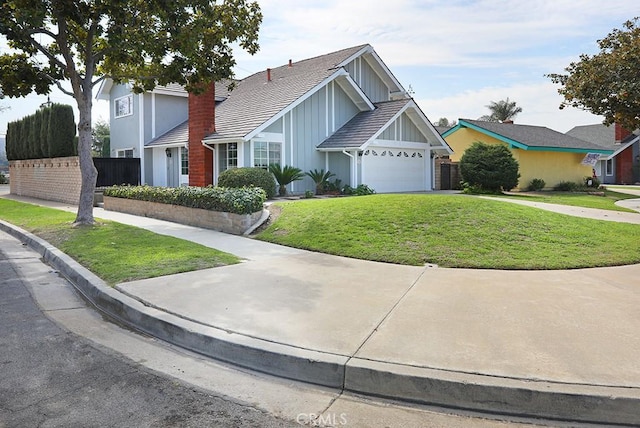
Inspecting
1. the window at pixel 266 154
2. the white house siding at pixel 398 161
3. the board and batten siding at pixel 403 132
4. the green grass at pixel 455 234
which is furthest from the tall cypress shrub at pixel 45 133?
the green grass at pixel 455 234

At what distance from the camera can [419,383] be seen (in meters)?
3.85

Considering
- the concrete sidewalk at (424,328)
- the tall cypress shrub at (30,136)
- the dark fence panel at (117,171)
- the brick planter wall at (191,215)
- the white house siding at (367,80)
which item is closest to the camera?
the concrete sidewalk at (424,328)

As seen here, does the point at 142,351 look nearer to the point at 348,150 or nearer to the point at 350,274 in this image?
the point at 350,274

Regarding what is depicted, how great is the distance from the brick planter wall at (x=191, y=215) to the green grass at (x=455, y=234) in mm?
683

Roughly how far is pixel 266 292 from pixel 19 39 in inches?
422

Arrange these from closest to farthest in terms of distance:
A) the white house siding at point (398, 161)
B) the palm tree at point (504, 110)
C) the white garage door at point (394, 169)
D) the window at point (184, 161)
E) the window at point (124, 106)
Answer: the white garage door at point (394, 169)
the white house siding at point (398, 161)
the window at point (184, 161)
the window at point (124, 106)
the palm tree at point (504, 110)

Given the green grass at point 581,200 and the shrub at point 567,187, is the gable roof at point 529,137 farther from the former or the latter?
the green grass at point 581,200

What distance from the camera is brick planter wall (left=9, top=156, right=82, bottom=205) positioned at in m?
21.6

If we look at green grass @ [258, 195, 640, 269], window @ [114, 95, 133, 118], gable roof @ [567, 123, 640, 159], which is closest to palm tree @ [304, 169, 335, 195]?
green grass @ [258, 195, 640, 269]

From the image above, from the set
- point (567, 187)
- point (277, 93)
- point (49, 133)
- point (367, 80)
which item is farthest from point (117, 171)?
point (567, 187)

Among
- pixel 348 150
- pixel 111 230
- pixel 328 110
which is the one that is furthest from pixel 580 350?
pixel 328 110

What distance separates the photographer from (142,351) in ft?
16.0

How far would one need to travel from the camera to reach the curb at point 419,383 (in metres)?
3.57

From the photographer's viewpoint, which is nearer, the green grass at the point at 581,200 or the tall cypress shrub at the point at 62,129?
the green grass at the point at 581,200
